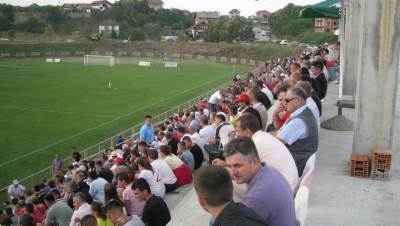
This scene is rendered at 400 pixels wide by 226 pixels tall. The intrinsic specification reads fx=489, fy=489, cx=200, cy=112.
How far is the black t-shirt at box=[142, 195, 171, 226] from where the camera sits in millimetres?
5695

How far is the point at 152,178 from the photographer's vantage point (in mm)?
7086

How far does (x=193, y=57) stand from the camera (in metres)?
74.6

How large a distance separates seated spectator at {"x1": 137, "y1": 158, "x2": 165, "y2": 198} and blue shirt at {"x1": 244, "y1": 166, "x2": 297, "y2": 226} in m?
3.87

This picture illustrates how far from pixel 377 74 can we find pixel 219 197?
14.9ft

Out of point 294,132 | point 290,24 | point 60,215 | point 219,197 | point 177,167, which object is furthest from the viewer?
point 290,24

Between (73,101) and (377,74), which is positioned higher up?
(377,74)

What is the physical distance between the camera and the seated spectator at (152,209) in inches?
224

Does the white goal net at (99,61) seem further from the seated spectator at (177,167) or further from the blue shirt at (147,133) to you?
the seated spectator at (177,167)

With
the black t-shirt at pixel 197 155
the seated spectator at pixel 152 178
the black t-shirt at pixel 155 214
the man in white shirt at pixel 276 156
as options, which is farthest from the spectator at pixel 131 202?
the man in white shirt at pixel 276 156


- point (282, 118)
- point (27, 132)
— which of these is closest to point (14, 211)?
point (282, 118)

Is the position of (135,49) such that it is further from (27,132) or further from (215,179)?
(215,179)

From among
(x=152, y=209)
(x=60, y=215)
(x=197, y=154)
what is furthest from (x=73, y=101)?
(x=152, y=209)

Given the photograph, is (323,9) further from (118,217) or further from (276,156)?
(276,156)

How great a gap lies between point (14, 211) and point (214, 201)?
7822mm
